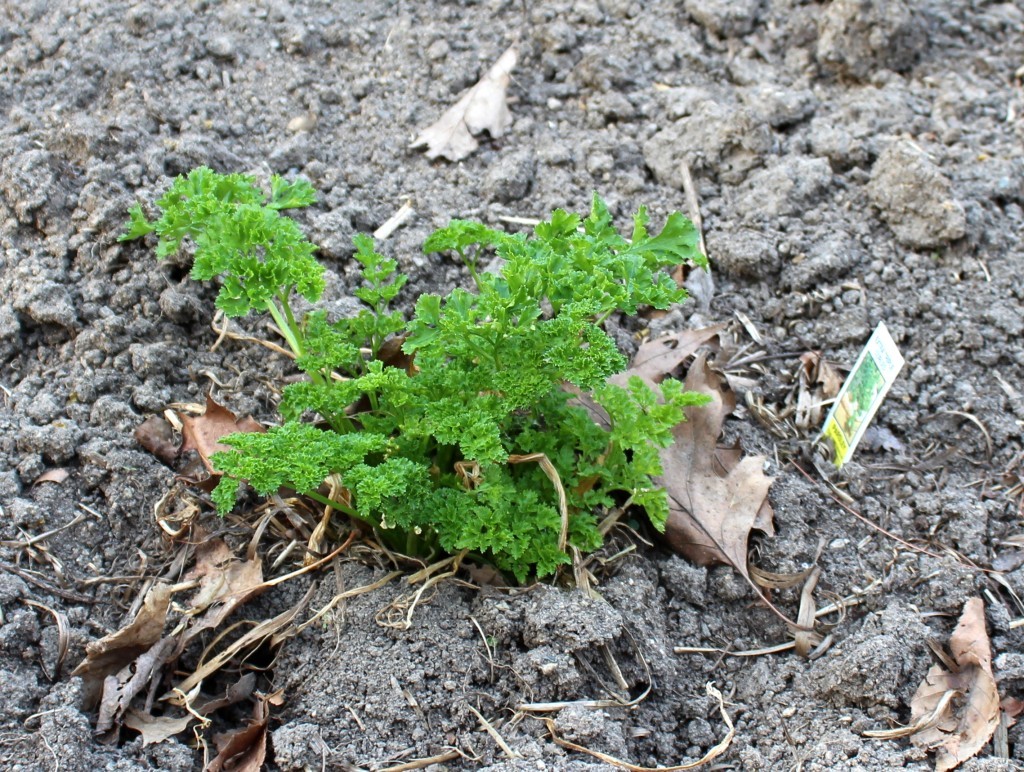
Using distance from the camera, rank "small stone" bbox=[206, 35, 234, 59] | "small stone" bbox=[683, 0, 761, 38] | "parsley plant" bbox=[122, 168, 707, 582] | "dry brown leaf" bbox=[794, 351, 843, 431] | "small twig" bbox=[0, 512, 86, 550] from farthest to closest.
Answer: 1. "small stone" bbox=[683, 0, 761, 38]
2. "small stone" bbox=[206, 35, 234, 59]
3. "dry brown leaf" bbox=[794, 351, 843, 431]
4. "small twig" bbox=[0, 512, 86, 550]
5. "parsley plant" bbox=[122, 168, 707, 582]

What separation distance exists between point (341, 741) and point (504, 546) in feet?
2.02

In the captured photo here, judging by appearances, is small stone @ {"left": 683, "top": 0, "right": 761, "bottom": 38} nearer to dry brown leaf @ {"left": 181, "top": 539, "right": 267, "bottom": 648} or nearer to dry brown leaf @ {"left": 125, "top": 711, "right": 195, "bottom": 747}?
dry brown leaf @ {"left": 181, "top": 539, "right": 267, "bottom": 648}

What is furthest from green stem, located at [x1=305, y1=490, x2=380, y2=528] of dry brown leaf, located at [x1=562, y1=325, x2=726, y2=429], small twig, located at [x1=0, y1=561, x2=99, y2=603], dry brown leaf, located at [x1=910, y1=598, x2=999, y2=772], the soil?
dry brown leaf, located at [x1=910, y1=598, x2=999, y2=772]

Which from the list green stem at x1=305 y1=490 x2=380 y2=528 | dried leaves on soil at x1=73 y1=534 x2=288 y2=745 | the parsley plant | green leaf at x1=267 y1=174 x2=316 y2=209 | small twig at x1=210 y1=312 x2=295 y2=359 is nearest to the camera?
the parsley plant

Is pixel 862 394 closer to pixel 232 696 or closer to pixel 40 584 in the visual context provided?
pixel 232 696

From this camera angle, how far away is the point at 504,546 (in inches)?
101

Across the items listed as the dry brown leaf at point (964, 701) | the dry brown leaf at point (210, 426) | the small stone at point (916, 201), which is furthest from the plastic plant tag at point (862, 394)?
the dry brown leaf at point (210, 426)

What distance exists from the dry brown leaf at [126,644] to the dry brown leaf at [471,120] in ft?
6.90

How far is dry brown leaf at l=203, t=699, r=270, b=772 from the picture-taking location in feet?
7.96

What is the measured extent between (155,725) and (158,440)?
0.87 meters

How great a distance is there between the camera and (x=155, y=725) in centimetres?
250

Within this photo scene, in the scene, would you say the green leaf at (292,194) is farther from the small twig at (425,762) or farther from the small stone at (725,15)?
the small stone at (725,15)

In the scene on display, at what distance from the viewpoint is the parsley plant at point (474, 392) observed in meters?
2.39

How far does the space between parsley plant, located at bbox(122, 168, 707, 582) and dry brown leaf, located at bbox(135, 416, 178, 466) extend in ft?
1.81
